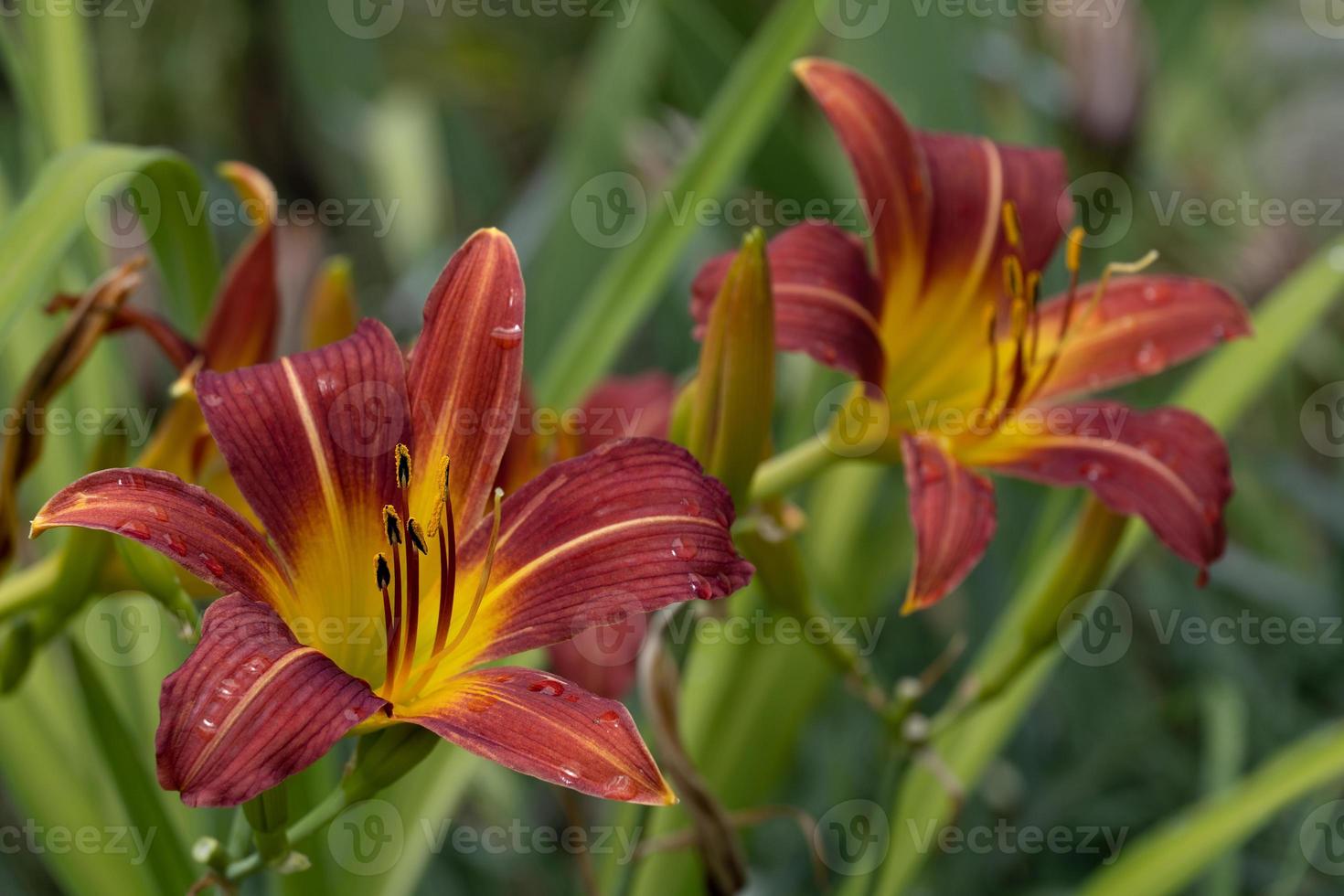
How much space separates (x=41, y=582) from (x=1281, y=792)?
821mm

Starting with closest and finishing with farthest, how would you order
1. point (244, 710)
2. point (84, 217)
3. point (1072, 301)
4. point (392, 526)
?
point (244, 710) < point (392, 526) < point (84, 217) < point (1072, 301)

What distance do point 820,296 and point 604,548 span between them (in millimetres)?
214

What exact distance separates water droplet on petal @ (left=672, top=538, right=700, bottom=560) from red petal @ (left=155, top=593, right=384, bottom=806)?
0.46 feet

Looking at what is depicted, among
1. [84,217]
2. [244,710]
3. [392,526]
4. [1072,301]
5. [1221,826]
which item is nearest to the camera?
[244,710]

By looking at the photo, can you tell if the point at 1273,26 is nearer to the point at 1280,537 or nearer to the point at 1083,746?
the point at 1280,537

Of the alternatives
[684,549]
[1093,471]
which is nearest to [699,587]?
[684,549]

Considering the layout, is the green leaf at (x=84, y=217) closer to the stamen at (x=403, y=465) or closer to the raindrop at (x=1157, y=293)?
the stamen at (x=403, y=465)

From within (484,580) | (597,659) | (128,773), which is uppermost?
(484,580)

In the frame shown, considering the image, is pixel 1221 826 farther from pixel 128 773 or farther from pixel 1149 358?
pixel 128 773

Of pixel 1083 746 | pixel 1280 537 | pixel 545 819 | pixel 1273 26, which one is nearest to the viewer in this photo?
pixel 1083 746

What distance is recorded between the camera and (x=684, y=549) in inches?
21.2

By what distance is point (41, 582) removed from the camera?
0.66 metres

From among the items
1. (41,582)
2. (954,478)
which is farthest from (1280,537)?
(41,582)

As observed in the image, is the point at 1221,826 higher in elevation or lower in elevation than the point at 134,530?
lower
